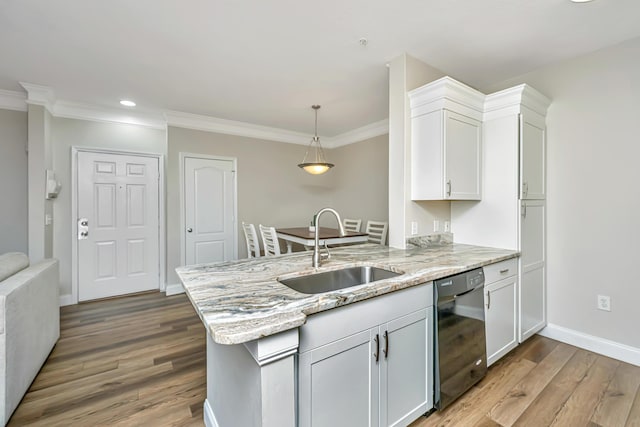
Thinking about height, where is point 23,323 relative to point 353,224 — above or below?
below

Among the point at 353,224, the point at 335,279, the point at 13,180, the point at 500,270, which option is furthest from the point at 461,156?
the point at 13,180

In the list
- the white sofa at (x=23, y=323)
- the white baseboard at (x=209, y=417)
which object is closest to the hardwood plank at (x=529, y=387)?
the white baseboard at (x=209, y=417)

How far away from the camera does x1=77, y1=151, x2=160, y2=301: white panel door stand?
3.71 metres

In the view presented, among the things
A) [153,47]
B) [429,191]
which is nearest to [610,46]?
[429,191]

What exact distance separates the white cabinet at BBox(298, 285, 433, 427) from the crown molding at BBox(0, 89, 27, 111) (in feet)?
14.2

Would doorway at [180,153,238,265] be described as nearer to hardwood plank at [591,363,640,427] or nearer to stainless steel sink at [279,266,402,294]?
stainless steel sink at [279,266,402,294]

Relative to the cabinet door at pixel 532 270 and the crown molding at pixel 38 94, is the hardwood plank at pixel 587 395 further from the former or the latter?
the crown molding at pixel 38 94

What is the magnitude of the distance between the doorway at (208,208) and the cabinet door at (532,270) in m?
3.67

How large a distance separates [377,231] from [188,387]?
3.11 metres

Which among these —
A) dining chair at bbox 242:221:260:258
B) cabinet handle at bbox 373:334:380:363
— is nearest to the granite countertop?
cabinet handle at bbox 373:334:380:363

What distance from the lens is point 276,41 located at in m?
2.26

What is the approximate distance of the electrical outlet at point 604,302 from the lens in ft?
7.57

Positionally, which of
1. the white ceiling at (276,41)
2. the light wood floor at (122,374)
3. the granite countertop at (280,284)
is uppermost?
the white ceiling at (276,41)

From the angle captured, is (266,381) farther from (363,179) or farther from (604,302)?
(363,179)
